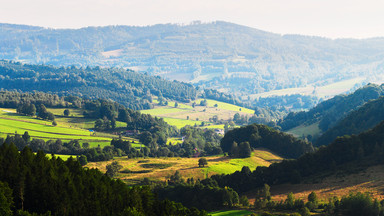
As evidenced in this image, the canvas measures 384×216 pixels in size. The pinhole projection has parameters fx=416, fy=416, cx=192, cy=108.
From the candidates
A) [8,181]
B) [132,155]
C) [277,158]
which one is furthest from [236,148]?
[8,181]

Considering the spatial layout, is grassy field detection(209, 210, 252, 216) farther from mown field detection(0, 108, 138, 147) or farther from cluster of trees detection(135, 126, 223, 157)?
mown field detection(0, 108, 138, 147)

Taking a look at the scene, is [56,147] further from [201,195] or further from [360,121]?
[360,121]

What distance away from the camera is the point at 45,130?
154875mm

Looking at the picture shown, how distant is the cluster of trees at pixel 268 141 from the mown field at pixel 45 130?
1771 inches

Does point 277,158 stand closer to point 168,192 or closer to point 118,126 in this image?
point 168,192

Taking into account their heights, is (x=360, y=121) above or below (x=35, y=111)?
below

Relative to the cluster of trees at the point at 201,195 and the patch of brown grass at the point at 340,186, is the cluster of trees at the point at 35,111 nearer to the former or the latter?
the cluster of trees at the point at 201,195

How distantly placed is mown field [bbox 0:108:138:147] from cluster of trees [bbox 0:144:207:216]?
3808 inches

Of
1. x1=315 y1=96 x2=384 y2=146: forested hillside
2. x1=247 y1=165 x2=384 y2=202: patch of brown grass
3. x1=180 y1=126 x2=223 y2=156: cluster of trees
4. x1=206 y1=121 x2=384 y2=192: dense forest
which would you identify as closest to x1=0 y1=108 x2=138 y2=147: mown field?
x1=180 y1=126 x2=223 y2=156: cluster of trees

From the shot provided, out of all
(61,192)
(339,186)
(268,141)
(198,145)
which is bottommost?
(198,145)

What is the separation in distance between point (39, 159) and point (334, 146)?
233 ft

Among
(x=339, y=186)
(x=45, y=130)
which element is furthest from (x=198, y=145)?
(x=339, y=186)

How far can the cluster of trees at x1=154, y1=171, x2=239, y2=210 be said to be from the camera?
78188mm

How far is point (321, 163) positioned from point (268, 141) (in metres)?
44.8
